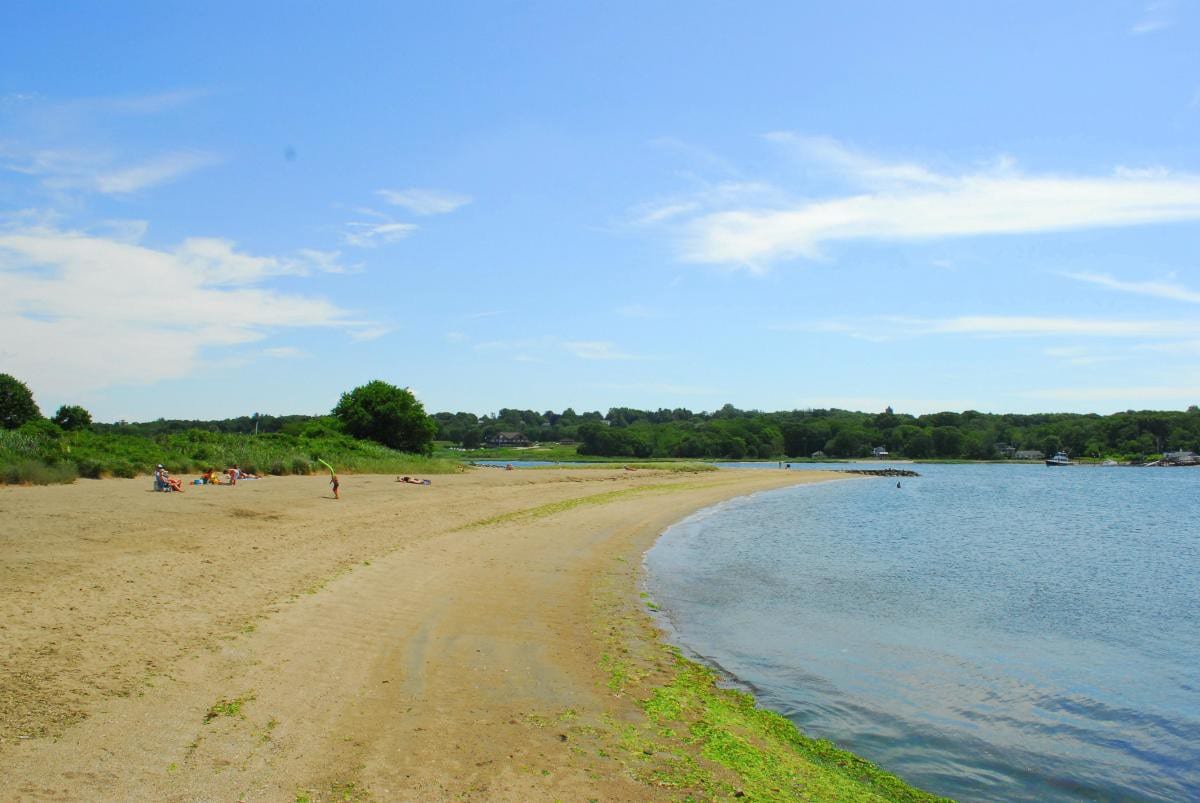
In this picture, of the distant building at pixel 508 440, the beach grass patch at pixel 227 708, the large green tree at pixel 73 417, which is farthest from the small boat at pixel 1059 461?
the beach grass patch at pixel 227 708

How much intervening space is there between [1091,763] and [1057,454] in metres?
160

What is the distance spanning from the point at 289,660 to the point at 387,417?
164 ft

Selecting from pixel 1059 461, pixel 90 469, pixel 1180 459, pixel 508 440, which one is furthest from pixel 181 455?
pixel 1180 459

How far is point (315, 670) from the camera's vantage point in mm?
8453

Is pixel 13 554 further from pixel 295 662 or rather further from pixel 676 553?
pixel 676 553

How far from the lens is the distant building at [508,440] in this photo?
17812 centimetres

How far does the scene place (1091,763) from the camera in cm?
888

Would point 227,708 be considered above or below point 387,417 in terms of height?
below

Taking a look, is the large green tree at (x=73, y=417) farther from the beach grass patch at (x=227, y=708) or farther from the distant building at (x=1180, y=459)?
the distant building at (x=1180, y=459)

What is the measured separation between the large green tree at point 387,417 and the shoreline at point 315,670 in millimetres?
38450

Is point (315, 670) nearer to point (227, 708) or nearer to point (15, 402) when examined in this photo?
point (227, 708)

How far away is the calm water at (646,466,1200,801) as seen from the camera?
888cm

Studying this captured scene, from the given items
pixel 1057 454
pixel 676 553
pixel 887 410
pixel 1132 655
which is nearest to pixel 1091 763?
pixel 1132 655

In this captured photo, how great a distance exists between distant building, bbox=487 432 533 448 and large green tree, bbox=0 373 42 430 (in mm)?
129539
